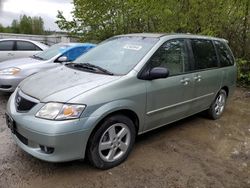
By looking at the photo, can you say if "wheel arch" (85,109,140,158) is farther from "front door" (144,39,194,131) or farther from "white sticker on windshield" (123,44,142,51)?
"white sticker on windshield" (123,44,142,51)

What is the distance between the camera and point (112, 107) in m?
3.30

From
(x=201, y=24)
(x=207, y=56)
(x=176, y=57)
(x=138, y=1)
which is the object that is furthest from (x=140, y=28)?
(x=176, y=57)

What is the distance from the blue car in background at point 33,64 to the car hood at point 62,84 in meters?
2.36

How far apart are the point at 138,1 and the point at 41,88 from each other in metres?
6.88

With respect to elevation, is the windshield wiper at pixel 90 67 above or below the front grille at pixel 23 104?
above

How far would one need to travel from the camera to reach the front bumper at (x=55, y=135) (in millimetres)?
2957

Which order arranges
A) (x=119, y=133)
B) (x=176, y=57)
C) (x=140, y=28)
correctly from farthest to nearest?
1. (x=140, y=28)
2. (x=176, y=57)
3. (x=119, y=133)

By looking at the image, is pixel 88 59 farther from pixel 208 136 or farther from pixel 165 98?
pixel 208 136

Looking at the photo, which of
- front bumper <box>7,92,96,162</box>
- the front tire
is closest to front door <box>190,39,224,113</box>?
the front tire

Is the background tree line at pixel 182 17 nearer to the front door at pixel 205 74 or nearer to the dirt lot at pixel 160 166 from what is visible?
the front door at pixel 205 74

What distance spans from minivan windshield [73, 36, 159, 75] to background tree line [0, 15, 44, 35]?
1266 inches

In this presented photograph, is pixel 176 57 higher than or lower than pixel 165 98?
higher

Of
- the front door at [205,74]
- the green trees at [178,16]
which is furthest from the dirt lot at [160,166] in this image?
the green trees at [178,16]

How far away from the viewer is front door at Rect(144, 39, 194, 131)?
389 cm
